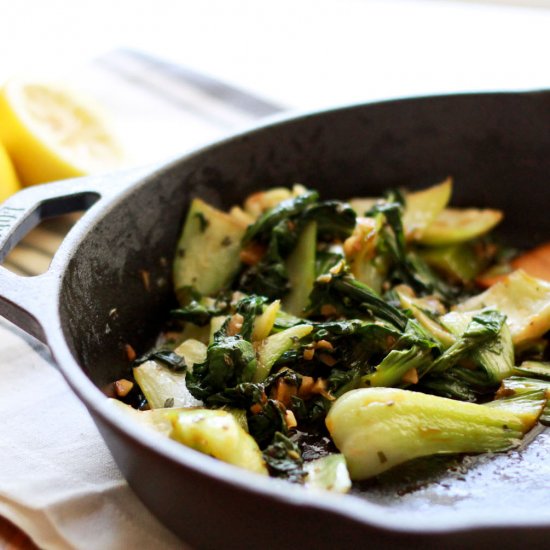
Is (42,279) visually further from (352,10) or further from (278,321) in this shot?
(352,10)

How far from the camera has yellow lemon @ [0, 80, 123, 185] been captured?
2.96m

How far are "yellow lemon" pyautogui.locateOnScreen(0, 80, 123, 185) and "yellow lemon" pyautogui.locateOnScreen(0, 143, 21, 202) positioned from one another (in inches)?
2.3

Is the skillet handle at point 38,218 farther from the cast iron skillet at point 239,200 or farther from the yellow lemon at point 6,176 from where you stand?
the yellow lemon at point 6,176

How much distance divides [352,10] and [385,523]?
4.67 metres

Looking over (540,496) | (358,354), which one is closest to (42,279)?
(358,354)

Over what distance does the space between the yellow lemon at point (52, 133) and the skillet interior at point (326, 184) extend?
0.66 meters

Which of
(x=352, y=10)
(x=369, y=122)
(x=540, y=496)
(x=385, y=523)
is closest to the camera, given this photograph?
(x=385, y=523)

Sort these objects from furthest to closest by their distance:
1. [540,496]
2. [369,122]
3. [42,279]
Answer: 1. [369,122]
2. [540,496]
3. [42,279]

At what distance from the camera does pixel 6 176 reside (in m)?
2.97

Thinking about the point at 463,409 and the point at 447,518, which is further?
the point at 463,409

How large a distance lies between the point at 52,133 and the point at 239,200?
2.84 ft

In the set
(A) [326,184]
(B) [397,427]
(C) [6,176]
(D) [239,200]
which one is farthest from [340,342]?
(C) [6,176]

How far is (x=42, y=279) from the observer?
1.79 m

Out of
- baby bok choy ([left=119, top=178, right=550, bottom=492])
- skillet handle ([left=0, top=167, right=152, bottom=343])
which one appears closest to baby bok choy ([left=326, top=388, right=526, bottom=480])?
baby bok choy ([left=119, top=178, right=550, bottom=492])
